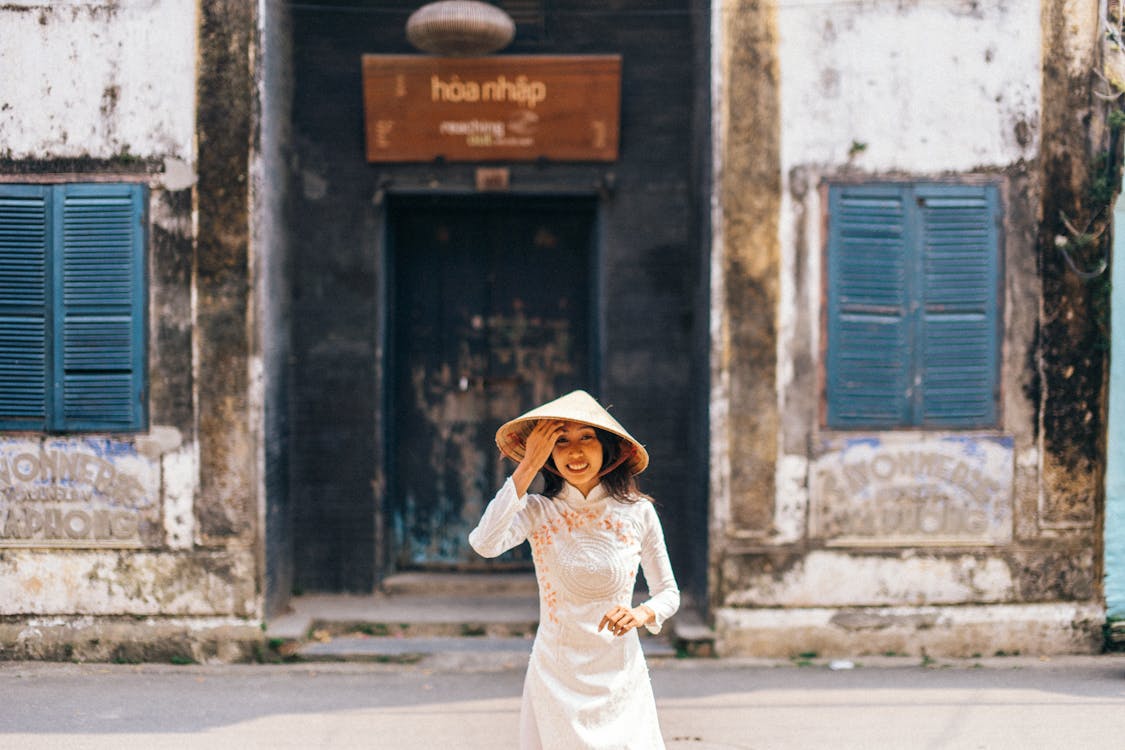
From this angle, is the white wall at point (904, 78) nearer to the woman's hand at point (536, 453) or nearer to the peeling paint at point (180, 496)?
the woman's hand at point (536, 453)

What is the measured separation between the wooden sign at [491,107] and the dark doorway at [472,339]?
1.90 ft

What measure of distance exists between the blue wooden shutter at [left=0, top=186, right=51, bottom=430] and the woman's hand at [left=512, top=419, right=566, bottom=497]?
15.9ft

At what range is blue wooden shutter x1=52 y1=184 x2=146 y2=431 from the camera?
23.8 ft

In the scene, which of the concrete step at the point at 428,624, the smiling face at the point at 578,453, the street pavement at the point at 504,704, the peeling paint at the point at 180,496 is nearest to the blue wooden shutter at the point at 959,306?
the street pavement at the point at 504,704

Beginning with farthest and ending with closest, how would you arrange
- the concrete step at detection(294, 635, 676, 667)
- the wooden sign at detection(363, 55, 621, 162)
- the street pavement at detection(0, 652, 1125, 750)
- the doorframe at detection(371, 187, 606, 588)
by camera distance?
the doorframe at detection(371, 187, 606, 588) < the wooden sign at detection(363, 55, 621, 162) < the concrete step at detection(294, 635, 676, 667) < the street pavement at detection(0, 652, 1125, 750)

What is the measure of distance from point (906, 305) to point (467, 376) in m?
3.24

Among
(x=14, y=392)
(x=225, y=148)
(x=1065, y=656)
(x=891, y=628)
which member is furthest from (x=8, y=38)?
(x=1065, y=656)

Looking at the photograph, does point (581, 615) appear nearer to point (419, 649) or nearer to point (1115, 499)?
point (419, 649)

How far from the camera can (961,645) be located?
7.30m

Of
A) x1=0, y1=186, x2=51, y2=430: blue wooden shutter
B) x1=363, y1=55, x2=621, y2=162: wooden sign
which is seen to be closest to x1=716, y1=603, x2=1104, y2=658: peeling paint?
x1=363, y1=55, x2=621, y2=162: wooden sign

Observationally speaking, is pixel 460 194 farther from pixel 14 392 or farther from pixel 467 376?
pixel 14 392

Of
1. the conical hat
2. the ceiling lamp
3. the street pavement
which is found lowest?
the street pavement

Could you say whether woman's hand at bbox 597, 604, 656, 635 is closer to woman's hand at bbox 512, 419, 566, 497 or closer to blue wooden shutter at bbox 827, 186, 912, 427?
woman's hand at bbox 512, 419, 566, 497

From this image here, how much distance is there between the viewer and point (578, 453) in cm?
375
